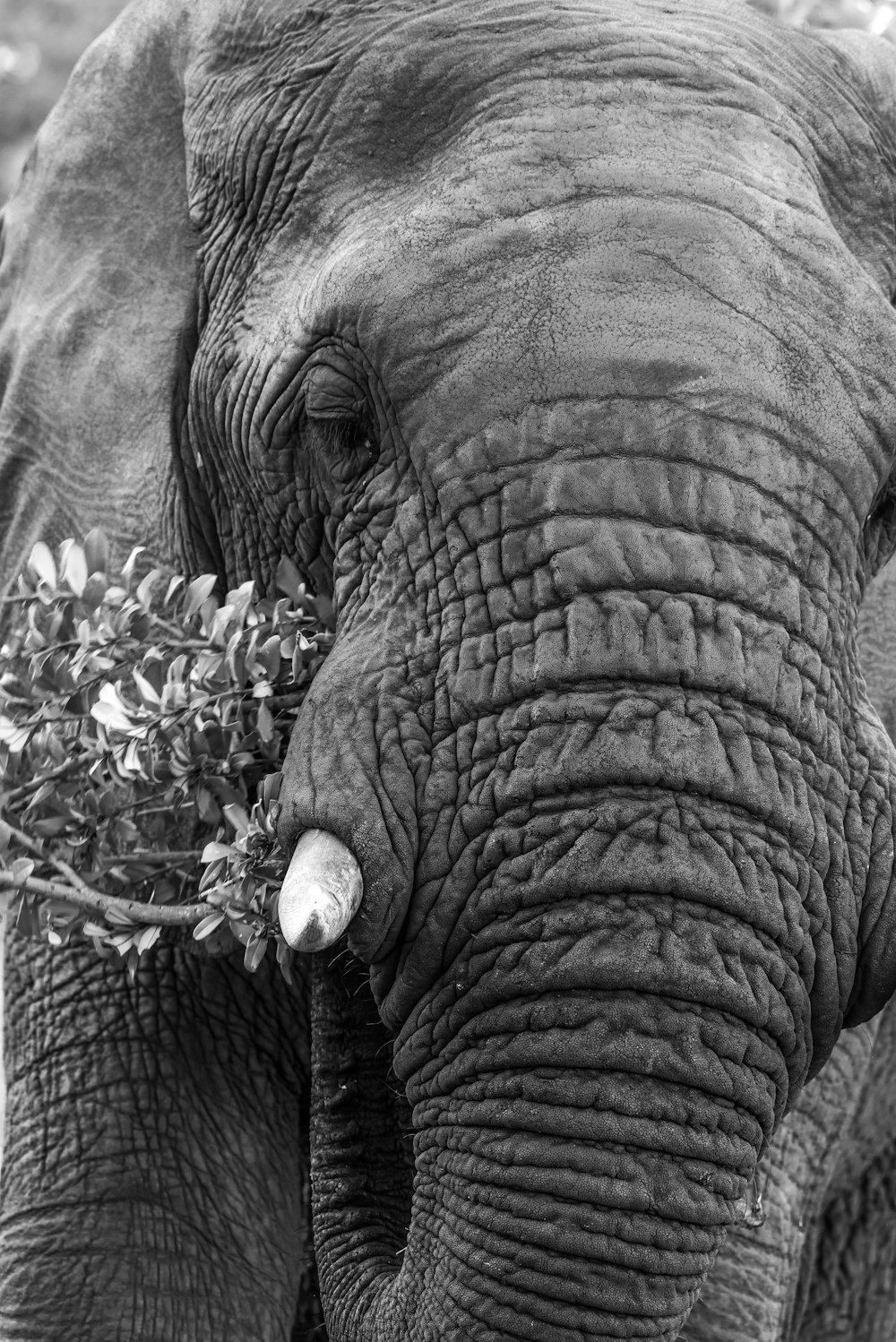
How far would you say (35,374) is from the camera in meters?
3.68

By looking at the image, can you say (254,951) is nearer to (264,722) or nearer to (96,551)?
(264,722)

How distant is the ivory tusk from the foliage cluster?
21 cm

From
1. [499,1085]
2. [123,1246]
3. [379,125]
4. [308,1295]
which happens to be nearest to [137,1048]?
[123,1246]

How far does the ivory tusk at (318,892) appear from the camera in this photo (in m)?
2.43

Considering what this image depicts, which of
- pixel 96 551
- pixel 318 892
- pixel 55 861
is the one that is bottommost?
pixel 55 861

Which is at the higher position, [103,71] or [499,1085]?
[103,71]

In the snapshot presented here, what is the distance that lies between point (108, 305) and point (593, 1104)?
1.76 meters

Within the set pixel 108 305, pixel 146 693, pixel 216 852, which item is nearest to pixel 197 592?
pixel 146 693

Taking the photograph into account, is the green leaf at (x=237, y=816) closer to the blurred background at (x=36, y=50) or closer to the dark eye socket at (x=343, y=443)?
the dark eye socket at (x=343, y=443)

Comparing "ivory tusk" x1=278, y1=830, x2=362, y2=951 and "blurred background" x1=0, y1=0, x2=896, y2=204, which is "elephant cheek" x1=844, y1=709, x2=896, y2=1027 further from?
"blurred background" x1=0, y1=0, x2=896, y2=204

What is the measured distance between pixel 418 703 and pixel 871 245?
1012 millimetres

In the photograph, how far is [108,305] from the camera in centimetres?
355

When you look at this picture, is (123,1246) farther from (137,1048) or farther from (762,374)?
(762,374)

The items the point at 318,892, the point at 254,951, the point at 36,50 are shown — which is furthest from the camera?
the point at 36,50
